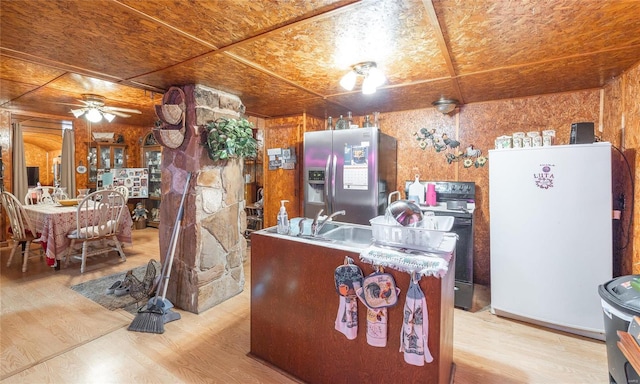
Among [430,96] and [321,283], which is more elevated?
[430,96]

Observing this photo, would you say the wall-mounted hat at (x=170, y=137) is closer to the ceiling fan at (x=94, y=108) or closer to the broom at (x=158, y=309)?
the broom at (x=158, y=309)

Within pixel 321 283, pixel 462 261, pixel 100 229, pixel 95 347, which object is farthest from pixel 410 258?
pixel 100 229

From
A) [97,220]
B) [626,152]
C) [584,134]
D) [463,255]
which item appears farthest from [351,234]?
[97,220]

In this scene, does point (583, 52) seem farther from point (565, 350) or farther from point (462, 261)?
point (565, 350)

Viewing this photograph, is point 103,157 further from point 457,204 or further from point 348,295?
point 457,204

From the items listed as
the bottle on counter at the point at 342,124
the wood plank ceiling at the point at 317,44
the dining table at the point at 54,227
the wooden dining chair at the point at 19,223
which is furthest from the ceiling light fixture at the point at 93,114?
the bottle on counter at the point at 342,124

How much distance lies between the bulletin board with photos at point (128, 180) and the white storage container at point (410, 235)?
5.82m

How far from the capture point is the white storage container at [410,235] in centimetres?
147

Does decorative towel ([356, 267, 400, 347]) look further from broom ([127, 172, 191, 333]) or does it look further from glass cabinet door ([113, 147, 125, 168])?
glass cabinet door ([113, 147, 125, 168])

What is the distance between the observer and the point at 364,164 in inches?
119

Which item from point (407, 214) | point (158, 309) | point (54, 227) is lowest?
point (158, 309)

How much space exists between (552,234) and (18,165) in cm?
713

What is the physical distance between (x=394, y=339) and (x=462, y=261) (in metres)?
1.57

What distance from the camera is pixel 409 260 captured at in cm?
137
